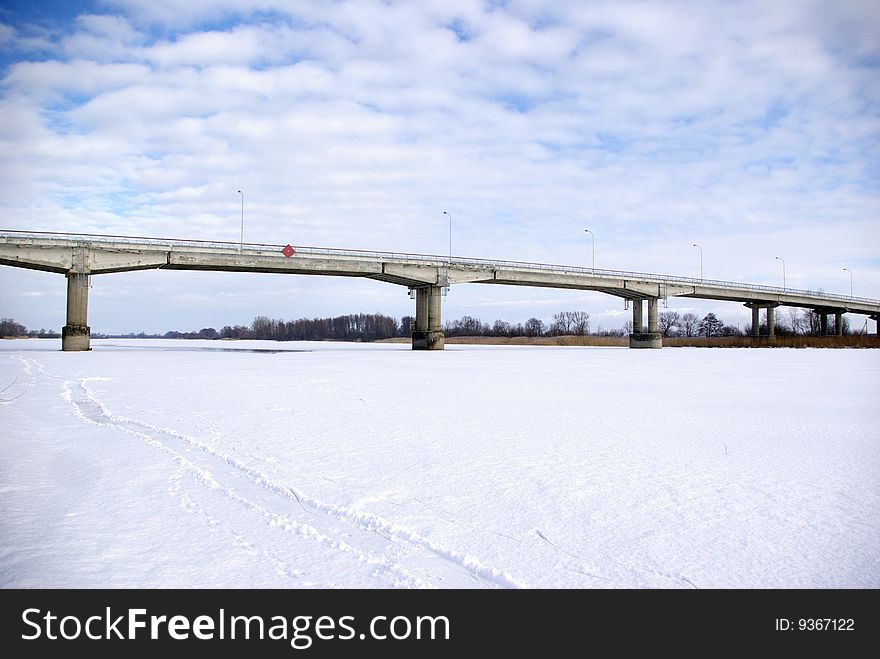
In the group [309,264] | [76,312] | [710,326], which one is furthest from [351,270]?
[710,326]

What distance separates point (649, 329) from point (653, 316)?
1687mm

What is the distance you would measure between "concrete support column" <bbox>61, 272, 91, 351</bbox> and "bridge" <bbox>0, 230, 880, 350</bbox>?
62 mm

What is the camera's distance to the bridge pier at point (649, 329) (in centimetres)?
6600

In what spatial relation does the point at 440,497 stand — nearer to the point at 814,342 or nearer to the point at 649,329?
the point at 649,329

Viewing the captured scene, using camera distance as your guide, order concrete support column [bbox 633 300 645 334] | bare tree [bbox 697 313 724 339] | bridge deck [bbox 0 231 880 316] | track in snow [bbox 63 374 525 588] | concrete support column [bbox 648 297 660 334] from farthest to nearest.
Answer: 1. bare tree [bbox 697 313 724 339]
2. concrete support column [bbox 633 300 645 334]
3. concrete support column [bbox 648 297 660 334]
4. bridge deck [bbox 0 231 880 316]
5. track in snow [bbox 63 374 525 588]

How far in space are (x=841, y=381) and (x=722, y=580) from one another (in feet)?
59.2

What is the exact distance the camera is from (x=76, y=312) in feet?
136

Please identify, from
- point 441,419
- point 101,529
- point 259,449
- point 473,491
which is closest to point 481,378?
point 441,419

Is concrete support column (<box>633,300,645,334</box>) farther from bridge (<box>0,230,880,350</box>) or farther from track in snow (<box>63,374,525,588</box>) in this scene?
track in snow (<box>63,374,525,588</box>)

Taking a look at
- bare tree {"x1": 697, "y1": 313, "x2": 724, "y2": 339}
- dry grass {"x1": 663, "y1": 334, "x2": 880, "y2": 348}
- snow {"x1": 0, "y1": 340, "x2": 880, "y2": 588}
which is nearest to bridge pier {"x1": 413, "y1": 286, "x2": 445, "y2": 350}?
snow {"x1": 0, "y1": 340, "x2": 880, "y2": 588}

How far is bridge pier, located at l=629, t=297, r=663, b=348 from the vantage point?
66.0 meters
